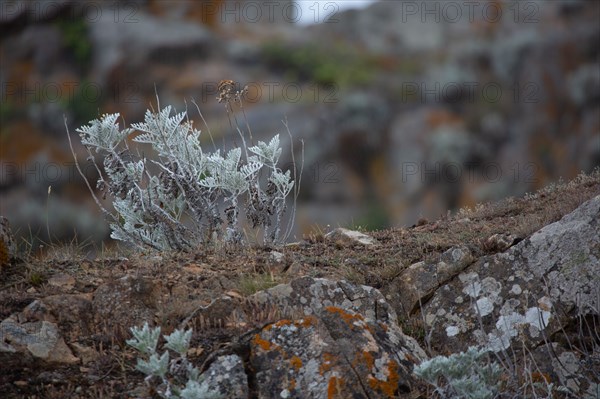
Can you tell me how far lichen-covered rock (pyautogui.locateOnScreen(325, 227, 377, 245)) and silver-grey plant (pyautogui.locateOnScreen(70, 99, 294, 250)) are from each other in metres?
0.52

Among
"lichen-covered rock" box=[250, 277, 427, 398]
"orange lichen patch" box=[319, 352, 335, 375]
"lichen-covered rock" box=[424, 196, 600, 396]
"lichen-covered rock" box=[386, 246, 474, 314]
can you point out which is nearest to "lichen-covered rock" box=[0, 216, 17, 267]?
"lichen-covered rock" box=[250, 277, 427, 398]

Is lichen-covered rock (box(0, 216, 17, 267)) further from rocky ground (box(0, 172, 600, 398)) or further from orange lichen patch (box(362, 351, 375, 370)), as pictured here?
orange lichen patch (box(362, 351, 375, 370))

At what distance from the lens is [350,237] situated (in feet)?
21.5

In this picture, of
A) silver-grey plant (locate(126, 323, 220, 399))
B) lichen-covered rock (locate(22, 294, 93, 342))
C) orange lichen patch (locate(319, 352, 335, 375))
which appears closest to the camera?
silver-grey plant (locate(126, 323, 220, 399))

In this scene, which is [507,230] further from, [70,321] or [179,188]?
[70,321]

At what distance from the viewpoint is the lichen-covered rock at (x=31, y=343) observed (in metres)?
4.53

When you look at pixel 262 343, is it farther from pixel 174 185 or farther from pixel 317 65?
pixel 317 65

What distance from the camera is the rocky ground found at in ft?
14.5

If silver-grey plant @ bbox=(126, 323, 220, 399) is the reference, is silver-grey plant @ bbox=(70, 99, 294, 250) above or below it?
above

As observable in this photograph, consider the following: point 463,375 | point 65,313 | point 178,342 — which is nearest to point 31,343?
point 65,313

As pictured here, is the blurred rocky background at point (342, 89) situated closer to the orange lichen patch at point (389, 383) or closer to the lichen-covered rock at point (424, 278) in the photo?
the lichen-covered rock at point (424, 278)

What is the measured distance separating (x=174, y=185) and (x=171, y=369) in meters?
2.51

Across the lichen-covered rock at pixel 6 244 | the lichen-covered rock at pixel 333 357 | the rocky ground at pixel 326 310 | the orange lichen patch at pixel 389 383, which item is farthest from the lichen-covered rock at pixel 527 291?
the lichen-covered rock at pixel 6 244

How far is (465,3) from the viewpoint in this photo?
27.2 m
